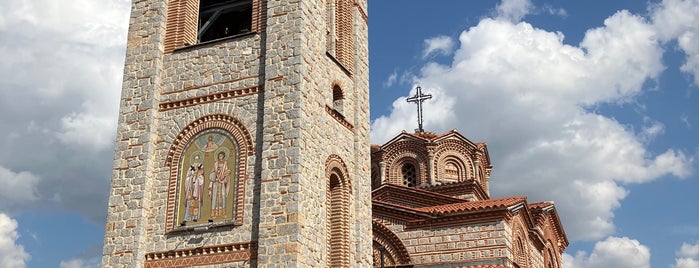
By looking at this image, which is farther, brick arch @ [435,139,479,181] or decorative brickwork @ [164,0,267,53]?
brick arch @ [435,139,479,181]

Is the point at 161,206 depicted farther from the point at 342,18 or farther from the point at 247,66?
the point at 342,18

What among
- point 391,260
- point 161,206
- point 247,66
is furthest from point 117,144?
point 391,260

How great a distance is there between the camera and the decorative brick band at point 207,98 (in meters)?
13.3

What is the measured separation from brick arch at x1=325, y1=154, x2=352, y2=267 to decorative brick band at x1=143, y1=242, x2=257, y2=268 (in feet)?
5.89

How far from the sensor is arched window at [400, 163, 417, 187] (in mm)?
26289

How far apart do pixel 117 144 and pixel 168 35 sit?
7.81 feet

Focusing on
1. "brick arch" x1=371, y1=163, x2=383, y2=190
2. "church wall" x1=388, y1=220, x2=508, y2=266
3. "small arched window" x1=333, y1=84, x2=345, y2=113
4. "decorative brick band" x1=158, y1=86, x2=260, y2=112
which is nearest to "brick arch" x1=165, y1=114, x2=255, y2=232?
"decorative brick band" x1=158, y1=86, x2=260, y2=112

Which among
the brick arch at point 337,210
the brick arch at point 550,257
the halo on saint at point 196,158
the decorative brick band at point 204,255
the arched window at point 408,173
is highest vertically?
the arched window at point 408,173

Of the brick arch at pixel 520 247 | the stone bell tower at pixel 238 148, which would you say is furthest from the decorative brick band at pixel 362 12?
the brick arch at pixel 520 247

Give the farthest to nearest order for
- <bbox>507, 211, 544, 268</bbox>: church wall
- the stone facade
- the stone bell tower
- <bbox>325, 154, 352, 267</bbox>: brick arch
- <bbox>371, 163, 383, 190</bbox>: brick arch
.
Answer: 1. <bbox>371, 163, 383, 190</bbox>: brick arch
2. <bbox>507, 211, 544, 268</bbox>: church wall
3. the stone facade
4. <bbox>325, 154, 352, 267</bbox>: brick arch
5. the stone bell tower

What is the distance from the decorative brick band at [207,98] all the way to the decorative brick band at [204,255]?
277 centimetres

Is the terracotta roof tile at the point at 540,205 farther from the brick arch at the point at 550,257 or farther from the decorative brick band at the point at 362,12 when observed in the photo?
the decorative brick band at the point at 362,12

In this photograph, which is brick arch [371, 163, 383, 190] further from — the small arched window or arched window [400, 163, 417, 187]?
the small arched window

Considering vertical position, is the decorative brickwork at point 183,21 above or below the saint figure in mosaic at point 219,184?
above
